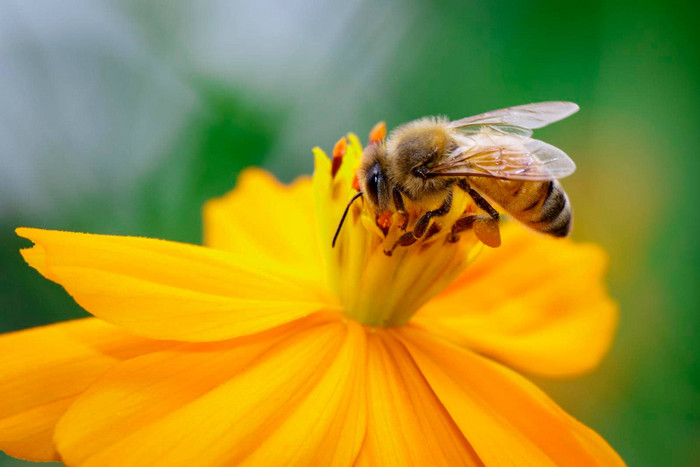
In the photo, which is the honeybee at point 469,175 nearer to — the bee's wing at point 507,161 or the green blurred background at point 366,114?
the bee's wing at point 507,161

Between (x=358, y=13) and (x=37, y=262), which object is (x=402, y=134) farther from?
(x=358, y=13)

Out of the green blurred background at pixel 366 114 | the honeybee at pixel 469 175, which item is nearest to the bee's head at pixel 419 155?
the honeybee at pixel 469 175

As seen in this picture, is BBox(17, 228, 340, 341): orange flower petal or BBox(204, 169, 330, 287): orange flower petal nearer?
BBox(17, 228, 340, 341): orange flower petal

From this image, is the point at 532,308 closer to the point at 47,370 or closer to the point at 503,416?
the point at 503,416

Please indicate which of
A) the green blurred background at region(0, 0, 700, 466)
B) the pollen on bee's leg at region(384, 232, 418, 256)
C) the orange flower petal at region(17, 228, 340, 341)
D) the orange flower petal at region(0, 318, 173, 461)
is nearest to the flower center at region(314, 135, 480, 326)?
the pollen on bee's leg at region(384, 232, 418, 256)

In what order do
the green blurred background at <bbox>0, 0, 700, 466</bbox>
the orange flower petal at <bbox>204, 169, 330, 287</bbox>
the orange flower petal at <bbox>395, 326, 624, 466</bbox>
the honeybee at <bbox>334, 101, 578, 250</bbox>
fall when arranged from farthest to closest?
1. the green blurred background at <bbox>0, 0, 700, 466</bbox>
2. the orange flower petal at <bbox>204, 169, 330, 287</bbox>
3. the honeybee at <bbox>334, 101, 578, 250</bbox>
4. the orange flower petal at <bbox>395, 326, 624, 466</bbox>

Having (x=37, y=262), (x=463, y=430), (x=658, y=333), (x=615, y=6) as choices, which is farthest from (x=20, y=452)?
(x=615, y=6)

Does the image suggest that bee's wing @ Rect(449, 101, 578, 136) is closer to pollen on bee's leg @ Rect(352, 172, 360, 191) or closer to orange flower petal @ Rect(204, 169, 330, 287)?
pollen on bee's leg @ Rect(352, 172, 360, 191)
